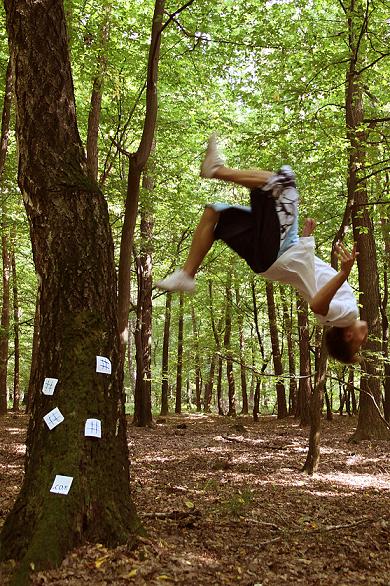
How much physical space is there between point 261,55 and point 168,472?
8.16 m

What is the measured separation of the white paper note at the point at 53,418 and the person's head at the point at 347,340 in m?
2.12

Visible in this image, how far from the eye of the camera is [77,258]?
4.09 metres

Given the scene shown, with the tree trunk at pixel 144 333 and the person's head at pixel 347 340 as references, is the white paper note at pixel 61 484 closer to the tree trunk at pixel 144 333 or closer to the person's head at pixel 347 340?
Result: the person's head at pixel 347 340

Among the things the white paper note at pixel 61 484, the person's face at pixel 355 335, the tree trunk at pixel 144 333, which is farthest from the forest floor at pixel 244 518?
the tree trunk at pixel 144 333

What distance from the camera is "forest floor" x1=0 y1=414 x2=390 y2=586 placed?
11.9 ft

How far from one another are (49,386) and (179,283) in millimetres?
1274

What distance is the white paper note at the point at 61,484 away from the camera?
3.74 metres

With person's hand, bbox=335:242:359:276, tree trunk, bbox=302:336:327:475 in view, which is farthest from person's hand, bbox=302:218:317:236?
tree trunk, bbox=302:336:327:475

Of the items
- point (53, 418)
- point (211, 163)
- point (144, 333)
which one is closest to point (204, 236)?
point (211, 163)

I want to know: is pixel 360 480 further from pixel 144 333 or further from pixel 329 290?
pixel 144 333

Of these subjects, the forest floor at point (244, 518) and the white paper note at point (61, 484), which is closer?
the forest floor at point (244, 518)

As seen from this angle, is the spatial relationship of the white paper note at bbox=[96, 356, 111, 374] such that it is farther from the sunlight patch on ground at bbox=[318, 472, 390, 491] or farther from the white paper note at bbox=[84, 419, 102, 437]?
the sunlight patch on ground at bbox=[318, 472, 390, 491]

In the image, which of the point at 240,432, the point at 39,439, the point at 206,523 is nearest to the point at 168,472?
the point at 206,523

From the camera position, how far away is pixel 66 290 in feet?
13.3
